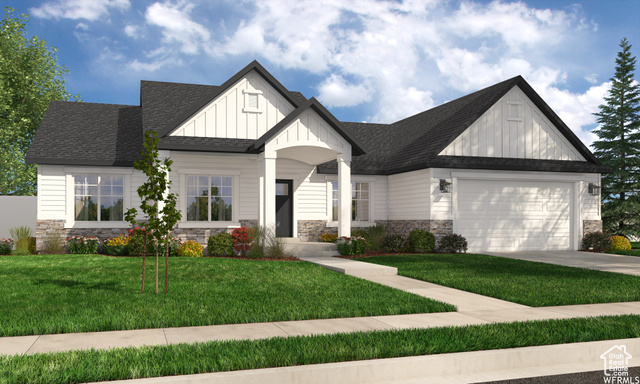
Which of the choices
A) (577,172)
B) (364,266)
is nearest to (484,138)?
(577,172)

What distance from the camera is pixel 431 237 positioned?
1838cm

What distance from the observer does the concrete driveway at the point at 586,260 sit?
46.2ft

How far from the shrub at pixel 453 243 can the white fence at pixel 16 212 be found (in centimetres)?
1811

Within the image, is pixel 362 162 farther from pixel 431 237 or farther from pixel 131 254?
pixel 131 254

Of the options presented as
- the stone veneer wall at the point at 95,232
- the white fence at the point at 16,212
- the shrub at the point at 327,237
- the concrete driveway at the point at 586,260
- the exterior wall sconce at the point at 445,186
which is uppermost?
the exterior wall sconce at the point at 445,186

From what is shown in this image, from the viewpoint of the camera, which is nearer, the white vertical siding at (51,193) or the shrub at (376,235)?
the white vertical siding at (51,193)

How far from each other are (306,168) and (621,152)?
17991mm

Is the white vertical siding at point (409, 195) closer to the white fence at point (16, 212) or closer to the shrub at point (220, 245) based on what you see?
the shrub at point (220, 245)

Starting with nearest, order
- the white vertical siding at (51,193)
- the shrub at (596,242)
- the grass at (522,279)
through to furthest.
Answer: the grass at (522,279), the white vertical siding at (51,193), the shrub at (596,242)

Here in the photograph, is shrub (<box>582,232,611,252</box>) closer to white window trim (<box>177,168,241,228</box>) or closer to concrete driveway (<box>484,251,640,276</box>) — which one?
concrete driveway (<box>484,251,640,276</box>)

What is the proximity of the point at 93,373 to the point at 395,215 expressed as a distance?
1739 cm

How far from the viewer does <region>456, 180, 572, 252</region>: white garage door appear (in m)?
19.2

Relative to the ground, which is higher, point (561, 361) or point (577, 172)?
point (577, 172)

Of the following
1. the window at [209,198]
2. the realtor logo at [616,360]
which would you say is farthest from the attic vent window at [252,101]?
the realtor logo at [616,360]
